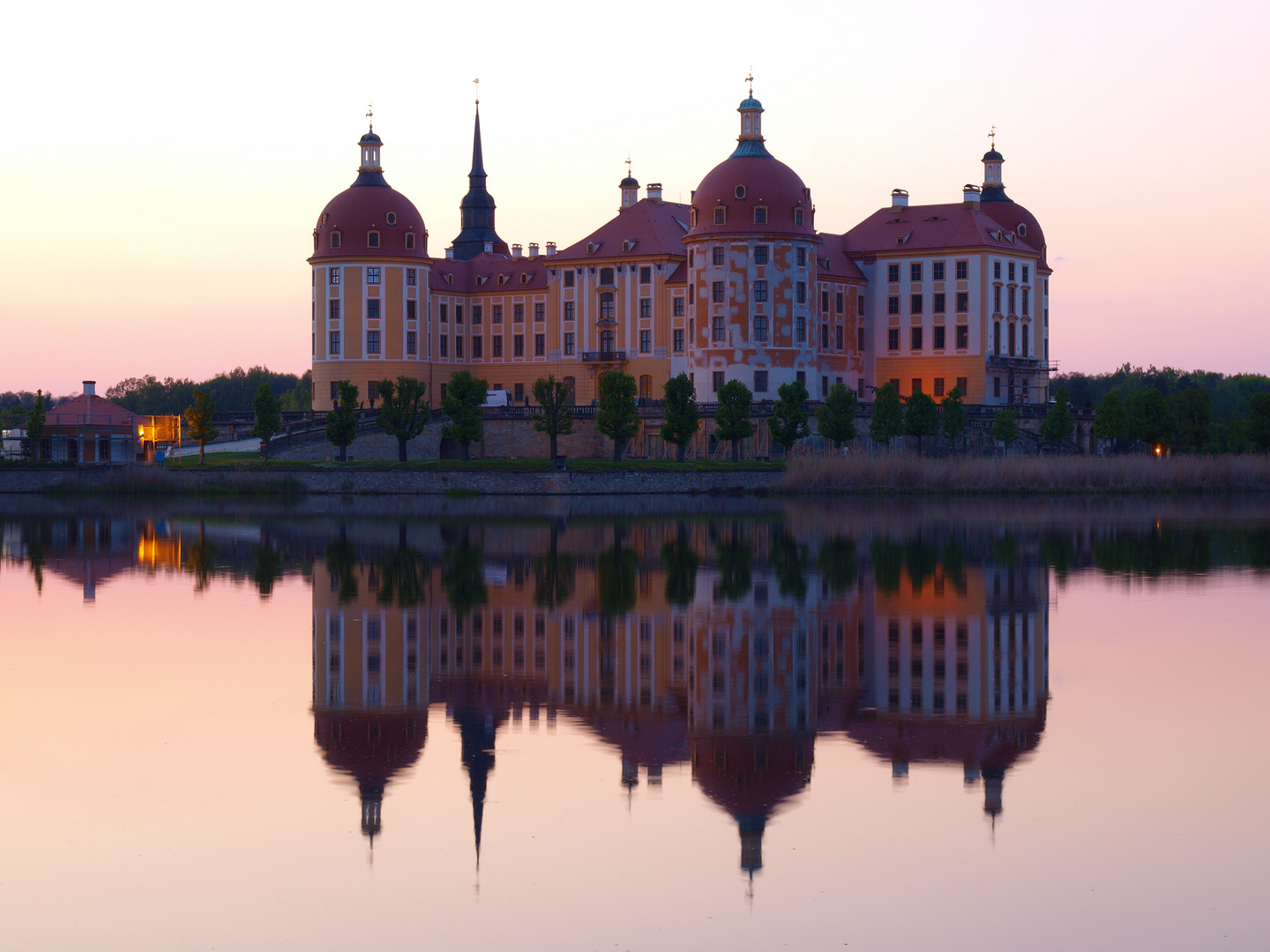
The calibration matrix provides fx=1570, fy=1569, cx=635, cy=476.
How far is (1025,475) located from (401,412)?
26520 millimetres

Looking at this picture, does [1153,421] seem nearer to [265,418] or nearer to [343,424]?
[343,424]

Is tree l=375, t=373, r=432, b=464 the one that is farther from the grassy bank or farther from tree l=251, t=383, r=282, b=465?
the grassy bank

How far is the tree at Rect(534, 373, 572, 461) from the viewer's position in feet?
224

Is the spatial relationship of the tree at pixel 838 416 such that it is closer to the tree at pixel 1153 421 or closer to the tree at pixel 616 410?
the tree at pixel 616 410

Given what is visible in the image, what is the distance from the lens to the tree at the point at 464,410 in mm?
67938

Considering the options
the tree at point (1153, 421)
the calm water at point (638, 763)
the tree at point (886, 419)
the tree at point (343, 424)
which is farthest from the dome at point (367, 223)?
the calm water at point (638, 763)

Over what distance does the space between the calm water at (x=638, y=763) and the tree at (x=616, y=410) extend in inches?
1586

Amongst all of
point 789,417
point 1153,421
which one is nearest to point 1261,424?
point 1153,421

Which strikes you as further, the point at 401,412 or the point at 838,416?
the point at 838,416

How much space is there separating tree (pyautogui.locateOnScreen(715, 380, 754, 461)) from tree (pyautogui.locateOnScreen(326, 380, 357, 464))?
15816mm

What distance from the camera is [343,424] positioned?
6675cm

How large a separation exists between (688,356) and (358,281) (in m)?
18.7

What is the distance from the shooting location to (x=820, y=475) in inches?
2351

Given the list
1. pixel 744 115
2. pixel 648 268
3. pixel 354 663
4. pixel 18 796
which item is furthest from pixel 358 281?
pixel 18 796
